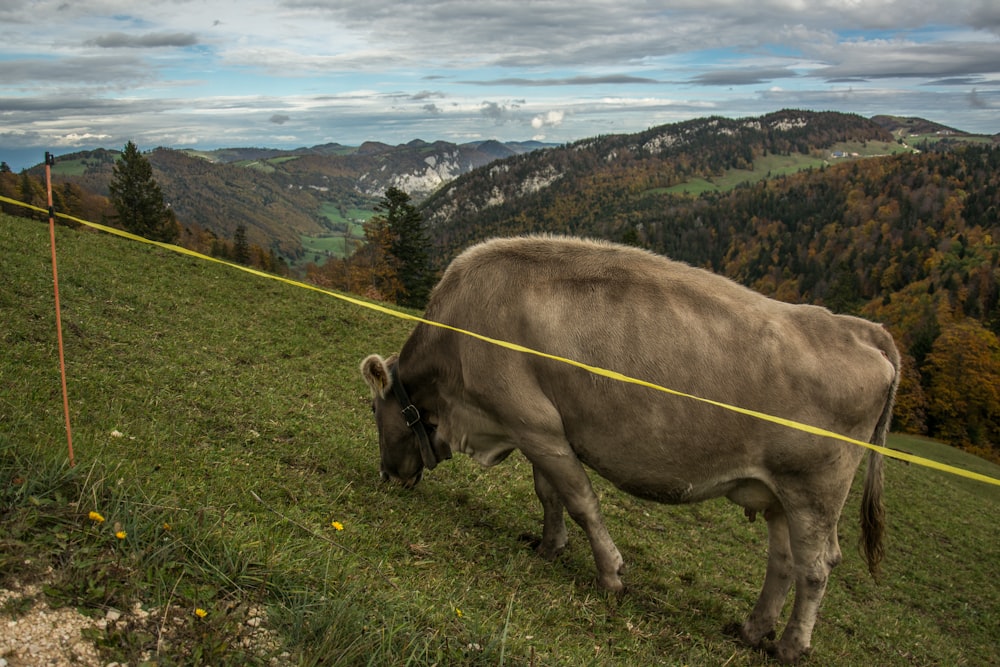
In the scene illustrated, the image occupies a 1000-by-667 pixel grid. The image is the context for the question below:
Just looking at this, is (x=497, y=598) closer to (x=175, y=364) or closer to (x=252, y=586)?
(x=252, y=586)

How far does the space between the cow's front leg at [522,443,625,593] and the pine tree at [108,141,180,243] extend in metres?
68.4

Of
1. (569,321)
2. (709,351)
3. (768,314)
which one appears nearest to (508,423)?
(569,321)

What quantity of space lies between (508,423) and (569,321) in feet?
4.20

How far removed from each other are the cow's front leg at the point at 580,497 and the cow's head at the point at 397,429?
5.46 feet

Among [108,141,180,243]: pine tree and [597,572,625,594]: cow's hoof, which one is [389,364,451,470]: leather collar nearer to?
[597,572,625,594]: cow's hoof

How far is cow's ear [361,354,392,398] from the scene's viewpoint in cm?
780

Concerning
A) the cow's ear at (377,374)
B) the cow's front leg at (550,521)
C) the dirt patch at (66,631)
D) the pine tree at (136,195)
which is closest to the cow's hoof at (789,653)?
the cow's front leg at (550,521)

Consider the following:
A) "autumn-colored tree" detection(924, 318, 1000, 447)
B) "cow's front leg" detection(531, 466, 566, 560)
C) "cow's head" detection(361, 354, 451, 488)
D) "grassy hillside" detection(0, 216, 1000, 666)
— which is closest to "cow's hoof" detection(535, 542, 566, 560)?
"cow's front leg" detection(531, 466, 566, 560)

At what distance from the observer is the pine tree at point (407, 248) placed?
2361 inches

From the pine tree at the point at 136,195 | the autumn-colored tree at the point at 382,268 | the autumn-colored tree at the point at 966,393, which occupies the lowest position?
the autumn-colored tree at the point at 966,393

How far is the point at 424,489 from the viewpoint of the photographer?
9039 mm

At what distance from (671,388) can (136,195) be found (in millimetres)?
73969

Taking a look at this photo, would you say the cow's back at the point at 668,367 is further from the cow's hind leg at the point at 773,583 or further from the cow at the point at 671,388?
the cow's hind leg at the point at 773,583

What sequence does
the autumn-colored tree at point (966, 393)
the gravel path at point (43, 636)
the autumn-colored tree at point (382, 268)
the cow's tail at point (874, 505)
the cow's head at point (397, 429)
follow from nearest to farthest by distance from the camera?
1. the gravel path at point (43, 636)
2. the cow's tail at point (874, 505)
3. the cow's head at point (397, 429)
4. the autumn-colored tree at point (382, 268)
5. the autumn-colored tree at point (966, 393)
